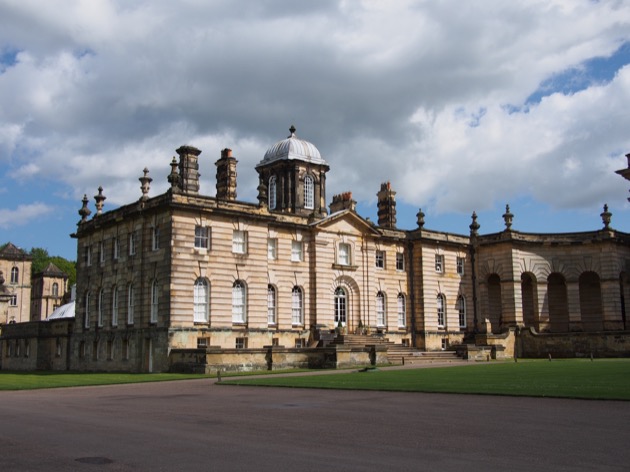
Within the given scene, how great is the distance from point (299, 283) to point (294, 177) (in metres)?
8.79

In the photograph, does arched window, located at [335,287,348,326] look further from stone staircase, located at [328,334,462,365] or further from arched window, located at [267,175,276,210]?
arched window, located at [267,175,276,210]

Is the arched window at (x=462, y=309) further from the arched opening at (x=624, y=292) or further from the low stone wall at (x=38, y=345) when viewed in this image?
the low stone wall at (x=38, y=345)

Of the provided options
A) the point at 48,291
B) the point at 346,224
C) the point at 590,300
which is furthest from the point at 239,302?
the point at 48,291

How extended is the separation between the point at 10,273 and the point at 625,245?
2910 inches

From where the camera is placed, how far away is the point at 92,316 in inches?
1781

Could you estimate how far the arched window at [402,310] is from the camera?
50.1 meters

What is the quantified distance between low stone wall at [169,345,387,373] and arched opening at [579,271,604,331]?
69.4 feet

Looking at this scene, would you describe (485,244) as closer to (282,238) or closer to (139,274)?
(282,238)

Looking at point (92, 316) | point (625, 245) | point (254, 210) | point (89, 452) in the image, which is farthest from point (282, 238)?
point (89, 452)

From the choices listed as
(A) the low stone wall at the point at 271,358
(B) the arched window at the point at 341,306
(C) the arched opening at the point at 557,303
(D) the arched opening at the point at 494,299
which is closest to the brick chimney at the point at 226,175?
(B) the arched window at the point at 341,306

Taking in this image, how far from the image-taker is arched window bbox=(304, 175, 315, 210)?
165ft

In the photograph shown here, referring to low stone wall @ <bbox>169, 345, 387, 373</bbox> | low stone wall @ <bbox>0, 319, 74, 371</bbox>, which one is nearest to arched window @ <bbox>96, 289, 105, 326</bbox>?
low stone wall @ <bbox>0, 319, 74, 371</bbox>

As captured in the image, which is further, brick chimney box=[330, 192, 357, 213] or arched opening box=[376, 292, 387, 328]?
brick chimney box=[330, 192, 357, 213]

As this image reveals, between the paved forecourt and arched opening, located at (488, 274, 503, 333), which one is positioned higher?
arched opening, located at (488, 274, 503, 333)
